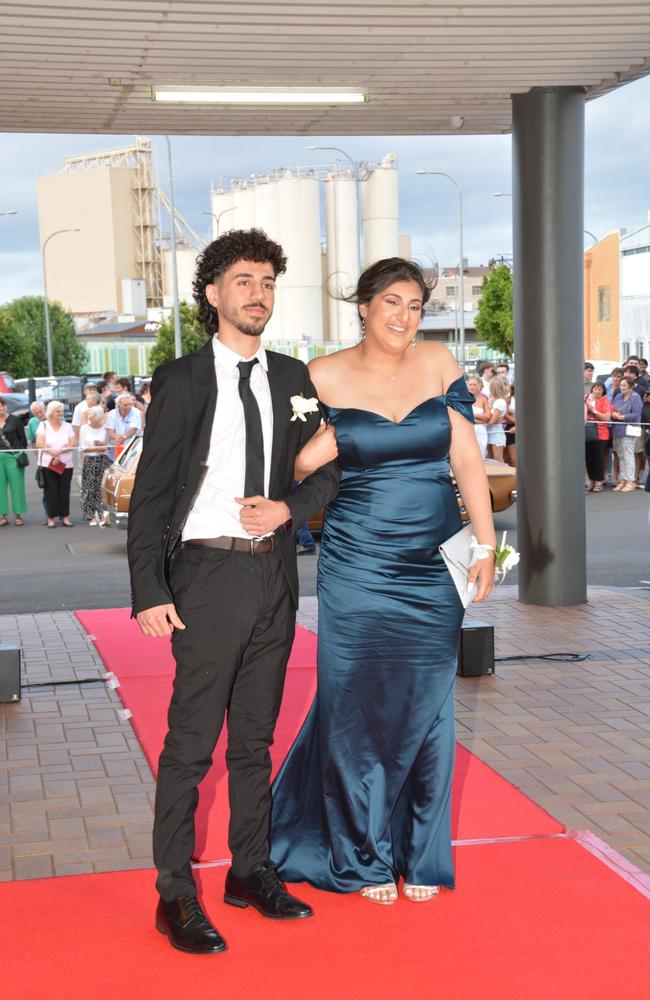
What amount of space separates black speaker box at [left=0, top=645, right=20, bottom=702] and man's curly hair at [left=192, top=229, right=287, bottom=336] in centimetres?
344

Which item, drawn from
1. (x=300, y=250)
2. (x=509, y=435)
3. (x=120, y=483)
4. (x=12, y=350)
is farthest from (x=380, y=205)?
(x=120, y=483)

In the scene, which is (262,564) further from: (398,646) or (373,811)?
(373,811)

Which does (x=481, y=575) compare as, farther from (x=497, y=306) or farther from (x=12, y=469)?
(x=497, y=306)

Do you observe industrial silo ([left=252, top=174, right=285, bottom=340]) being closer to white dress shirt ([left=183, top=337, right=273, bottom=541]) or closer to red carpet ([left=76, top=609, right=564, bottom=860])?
red carpet ([left=76, top=609, right=564, bottom=860])

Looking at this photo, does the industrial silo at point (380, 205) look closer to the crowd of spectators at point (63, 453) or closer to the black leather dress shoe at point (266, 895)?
Answer: the crowd of spectators at point (63, 453)

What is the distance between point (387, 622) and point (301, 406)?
747 millimetres

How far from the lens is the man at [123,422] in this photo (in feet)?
56.0

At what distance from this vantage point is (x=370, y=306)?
397cm

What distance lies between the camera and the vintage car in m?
14.7

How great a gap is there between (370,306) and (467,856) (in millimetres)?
1910

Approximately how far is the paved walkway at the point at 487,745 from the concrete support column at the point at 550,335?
0.67 meters

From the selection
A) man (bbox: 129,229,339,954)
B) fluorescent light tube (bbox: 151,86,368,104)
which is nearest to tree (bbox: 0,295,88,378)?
fluorescent light tube (bbox: 151,86,368,104)

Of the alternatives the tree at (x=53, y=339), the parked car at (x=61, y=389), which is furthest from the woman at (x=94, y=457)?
the tree at (x=53, y=339)

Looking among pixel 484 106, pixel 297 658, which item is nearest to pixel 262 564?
pixel 297 658
